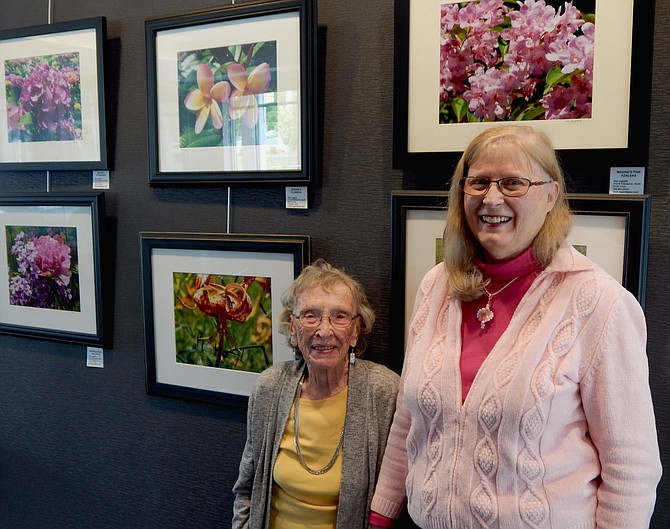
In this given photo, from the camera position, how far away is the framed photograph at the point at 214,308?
1.79 meters

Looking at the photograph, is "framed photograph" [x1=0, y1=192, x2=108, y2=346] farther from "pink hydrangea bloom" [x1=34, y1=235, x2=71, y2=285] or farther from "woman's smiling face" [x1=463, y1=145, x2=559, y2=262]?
"woman's smiling face" [x1=463, y1=145, x2=559, y2=262]

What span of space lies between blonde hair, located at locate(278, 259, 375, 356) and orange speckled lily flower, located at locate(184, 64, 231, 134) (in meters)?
0.56

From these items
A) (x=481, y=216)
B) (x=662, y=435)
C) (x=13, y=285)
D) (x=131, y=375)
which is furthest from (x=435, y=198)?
(x=13, y=285)

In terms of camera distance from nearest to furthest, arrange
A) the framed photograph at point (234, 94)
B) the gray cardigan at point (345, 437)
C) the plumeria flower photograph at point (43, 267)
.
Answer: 1. the gray cardigan at point (345, 437)
2. the framed photograph at point (234, 94)
3. the plumeria flower photograph at point (43, 267)

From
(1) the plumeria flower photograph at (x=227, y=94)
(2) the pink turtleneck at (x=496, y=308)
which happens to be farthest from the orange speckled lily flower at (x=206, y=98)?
(2) the pink turtleneck at (x=496, y=308)

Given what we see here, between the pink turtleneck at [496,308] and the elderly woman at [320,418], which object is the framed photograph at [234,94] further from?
the pink turtleneck at [496,308]

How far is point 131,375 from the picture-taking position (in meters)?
2.08

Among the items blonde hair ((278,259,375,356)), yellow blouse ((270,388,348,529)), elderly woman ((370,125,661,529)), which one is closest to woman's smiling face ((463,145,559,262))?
elderly woman ((370,125,661,529))

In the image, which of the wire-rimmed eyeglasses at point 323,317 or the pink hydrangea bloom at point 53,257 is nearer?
the wire-rimmed eyeglasses at point 323,317

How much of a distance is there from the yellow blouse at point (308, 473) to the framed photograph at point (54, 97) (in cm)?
110

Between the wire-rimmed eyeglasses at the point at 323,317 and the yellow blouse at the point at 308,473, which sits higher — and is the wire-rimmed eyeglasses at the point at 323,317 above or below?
above

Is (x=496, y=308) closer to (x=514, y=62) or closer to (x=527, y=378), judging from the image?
(x=527, y=378)

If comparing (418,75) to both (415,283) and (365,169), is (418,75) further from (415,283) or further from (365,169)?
(415,283)

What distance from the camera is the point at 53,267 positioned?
2.14m
